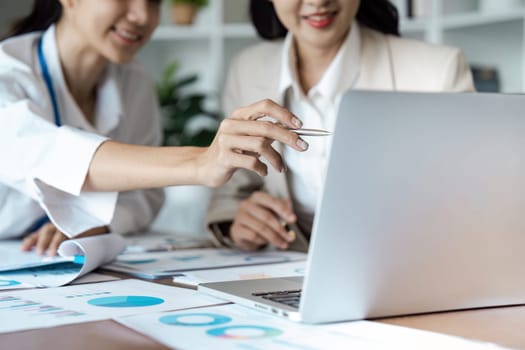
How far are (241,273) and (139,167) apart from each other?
0.75ft

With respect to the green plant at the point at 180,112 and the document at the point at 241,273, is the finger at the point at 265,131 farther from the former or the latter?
the green plant at the point at 180,112

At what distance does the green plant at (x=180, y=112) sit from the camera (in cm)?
316

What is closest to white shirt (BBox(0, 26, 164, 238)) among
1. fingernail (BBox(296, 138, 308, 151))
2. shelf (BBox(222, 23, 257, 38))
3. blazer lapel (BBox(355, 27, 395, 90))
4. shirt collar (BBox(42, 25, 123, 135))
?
shirt collar (BBox(42, 25, 123, 135))

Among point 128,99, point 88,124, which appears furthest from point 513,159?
point 128,99

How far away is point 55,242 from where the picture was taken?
133cm

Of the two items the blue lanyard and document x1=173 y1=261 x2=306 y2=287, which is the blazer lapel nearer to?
document x1=173 y1=261 x2=306 y2=287

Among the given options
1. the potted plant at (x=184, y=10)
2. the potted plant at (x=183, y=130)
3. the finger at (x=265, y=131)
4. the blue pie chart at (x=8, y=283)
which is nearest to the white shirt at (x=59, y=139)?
the blue pie chart at (x=8, y=283)

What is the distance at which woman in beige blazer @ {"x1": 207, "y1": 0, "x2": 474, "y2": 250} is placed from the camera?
1620mm

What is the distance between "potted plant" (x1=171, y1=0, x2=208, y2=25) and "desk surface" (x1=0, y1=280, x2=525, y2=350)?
8.76ft

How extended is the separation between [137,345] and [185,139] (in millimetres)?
2535

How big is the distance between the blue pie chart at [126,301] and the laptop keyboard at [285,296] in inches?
5.0

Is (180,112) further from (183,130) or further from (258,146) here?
(258,146)

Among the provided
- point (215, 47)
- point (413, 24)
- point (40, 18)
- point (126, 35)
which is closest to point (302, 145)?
point (126, 35)

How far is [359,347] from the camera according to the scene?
0.71 m
